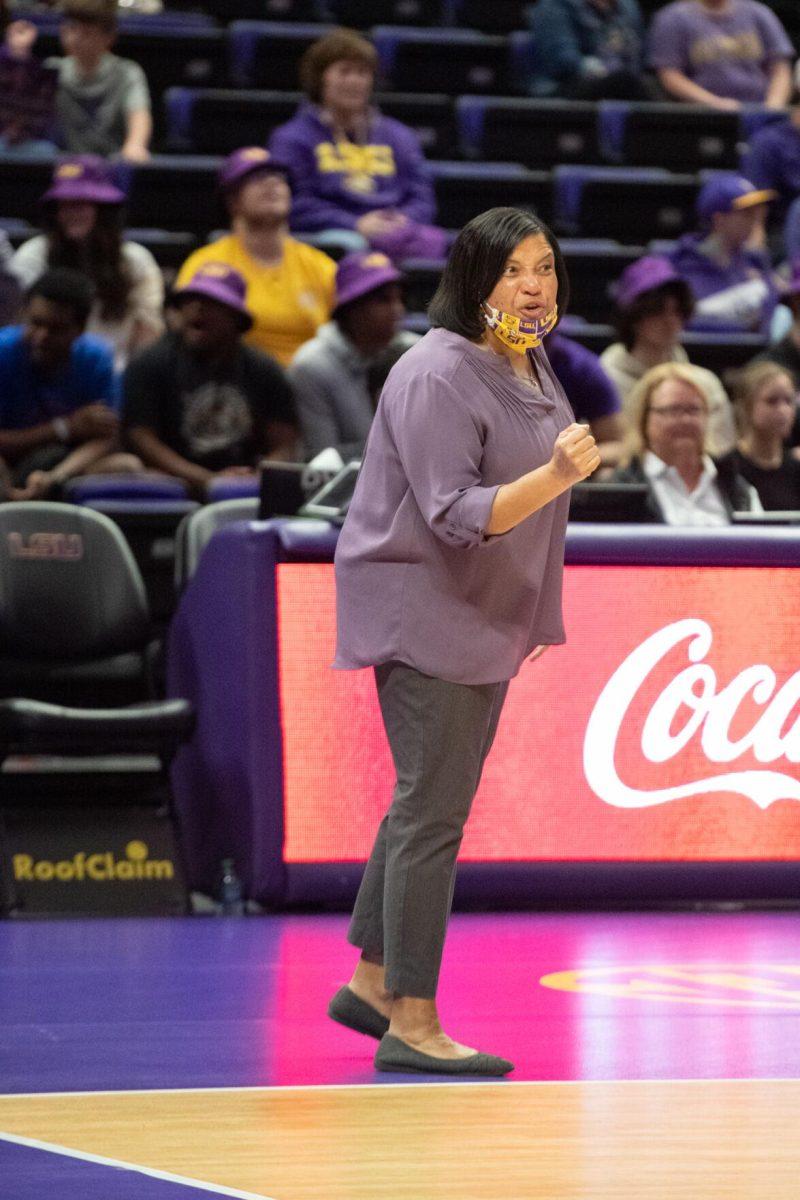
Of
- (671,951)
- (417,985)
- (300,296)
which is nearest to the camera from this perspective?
(417,985)

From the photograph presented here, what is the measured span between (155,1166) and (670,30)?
9.44 metres

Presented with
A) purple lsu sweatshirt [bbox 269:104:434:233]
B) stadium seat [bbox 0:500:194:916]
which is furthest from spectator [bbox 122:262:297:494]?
purple lsu sweatshirt [bbox 269:104:434:233]

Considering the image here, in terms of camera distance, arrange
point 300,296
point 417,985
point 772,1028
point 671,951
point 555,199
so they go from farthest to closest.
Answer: point 555,199
point 300,296
point 671,951
point 772,1028
point 417,985

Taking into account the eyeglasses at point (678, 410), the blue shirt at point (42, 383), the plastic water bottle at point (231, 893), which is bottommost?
the plastic water bottle at point (231, 893)

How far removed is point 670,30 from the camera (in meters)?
11.5

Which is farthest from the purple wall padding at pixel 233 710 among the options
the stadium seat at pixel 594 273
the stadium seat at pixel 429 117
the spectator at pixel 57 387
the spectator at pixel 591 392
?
the stadium seat at pixel 429 117

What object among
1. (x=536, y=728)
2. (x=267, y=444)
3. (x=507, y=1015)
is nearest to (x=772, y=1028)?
(x=507, y=1015)

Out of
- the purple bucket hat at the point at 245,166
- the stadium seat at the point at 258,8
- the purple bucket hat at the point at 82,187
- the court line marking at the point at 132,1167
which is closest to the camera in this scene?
the court line marking at the point at 132,1167

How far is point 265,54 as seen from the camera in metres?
11.2

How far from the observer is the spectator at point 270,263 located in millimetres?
8742

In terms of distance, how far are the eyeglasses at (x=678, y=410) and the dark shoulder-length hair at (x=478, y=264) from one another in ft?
10.5

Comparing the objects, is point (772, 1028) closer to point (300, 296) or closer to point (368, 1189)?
point (368, 1189)

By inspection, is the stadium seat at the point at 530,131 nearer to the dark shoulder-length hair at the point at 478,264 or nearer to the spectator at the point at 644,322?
the spectator at the point at 644,322

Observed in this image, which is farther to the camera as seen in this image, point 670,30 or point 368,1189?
point 670,30
